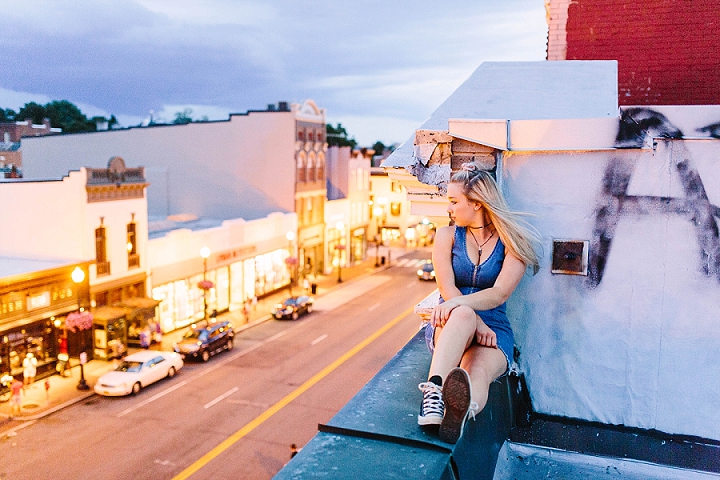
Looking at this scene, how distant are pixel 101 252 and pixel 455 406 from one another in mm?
25391

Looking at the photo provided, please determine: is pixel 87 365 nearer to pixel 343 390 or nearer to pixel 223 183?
pixel 343 390

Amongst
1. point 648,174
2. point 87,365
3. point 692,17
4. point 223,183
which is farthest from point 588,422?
point 223,183

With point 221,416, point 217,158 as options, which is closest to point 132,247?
point 221,416

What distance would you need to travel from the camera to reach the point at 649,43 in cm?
1029

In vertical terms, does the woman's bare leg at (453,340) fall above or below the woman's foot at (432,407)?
above

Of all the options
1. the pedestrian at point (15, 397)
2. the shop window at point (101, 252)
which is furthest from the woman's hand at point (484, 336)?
the shop window at point (101, 252)

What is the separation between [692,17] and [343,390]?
16.1 m

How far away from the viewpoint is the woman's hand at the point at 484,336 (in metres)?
3.82

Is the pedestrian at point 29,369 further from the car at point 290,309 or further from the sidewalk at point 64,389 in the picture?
the car at point 290,309

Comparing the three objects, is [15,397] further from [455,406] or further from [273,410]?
[455,406]

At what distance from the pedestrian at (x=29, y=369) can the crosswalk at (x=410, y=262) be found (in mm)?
33177

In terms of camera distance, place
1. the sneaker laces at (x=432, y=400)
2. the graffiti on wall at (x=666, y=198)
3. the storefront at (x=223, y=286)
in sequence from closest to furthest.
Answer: the sneaker laces at (x=432, y=400), the graffiti on wall at (x=666, y=198), the storefront at (x=223, y=286)

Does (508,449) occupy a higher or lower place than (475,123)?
lower

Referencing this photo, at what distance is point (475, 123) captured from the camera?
454 centimetres
